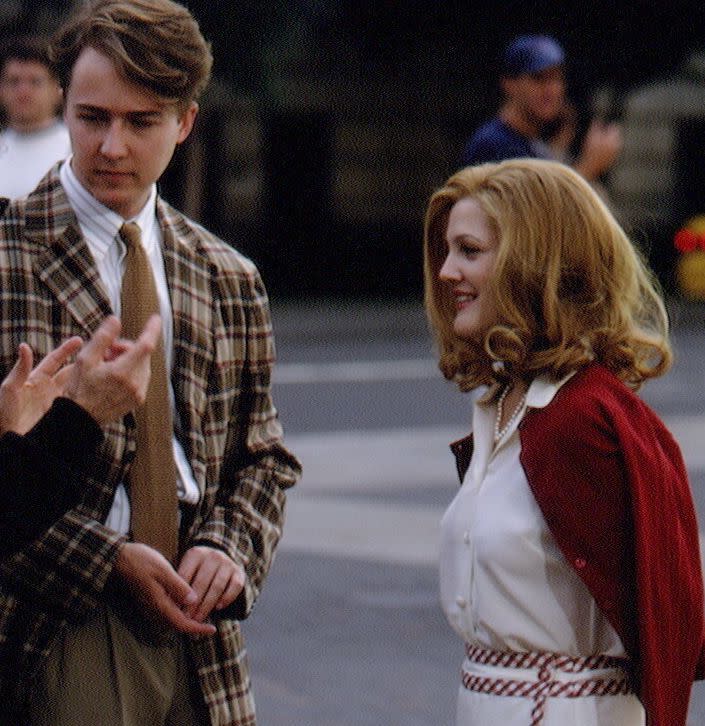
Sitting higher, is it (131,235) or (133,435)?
(131,235)

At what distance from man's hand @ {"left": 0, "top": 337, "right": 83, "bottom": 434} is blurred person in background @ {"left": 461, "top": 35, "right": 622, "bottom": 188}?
4572mm

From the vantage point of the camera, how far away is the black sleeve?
2893 millimetres

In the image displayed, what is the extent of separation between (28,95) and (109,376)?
15.5 ft

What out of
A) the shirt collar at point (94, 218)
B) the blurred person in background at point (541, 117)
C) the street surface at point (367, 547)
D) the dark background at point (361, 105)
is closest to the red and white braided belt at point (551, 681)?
the shirt collar at point (94, 218)

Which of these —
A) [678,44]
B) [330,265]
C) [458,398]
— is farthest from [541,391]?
[330,265]

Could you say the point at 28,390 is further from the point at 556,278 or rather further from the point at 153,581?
the point at 556,278

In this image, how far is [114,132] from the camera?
3285 millimetres

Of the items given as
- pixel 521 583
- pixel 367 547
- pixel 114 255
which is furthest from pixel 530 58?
pixel 521 583

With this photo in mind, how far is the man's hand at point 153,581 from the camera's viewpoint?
3152mm

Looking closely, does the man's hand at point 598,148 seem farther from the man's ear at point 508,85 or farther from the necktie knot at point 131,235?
the necktie knot at point 131,235

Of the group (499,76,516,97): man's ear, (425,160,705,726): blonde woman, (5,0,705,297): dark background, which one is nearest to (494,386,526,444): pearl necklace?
(425,160,705,726): blonde woman

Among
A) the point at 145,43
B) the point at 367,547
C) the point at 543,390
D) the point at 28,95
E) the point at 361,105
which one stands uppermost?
the point at 145,43

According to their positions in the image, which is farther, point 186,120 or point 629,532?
point 186,120

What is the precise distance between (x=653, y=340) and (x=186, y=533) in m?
0.87
